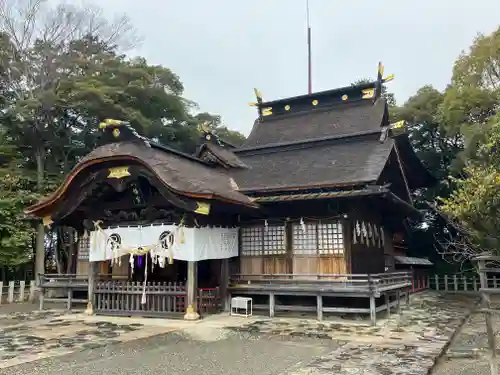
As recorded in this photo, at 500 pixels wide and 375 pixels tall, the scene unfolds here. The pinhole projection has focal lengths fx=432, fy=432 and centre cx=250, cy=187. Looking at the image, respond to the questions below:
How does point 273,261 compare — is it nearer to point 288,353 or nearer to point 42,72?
point 288,353

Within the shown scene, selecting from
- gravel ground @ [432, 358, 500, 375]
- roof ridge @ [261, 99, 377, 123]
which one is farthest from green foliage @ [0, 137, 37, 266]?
gravel ground @ [432, 358, 500, 375]

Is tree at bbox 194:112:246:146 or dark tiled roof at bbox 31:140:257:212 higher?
tree at bbox 194:112:246:146

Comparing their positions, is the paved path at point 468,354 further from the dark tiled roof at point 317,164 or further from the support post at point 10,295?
the support post at point 10,295

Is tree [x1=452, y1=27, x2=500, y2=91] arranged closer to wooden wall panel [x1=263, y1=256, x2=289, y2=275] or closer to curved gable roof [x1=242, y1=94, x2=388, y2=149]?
curved gable roof [x1=242, y1=94, x2=388, y2=149]

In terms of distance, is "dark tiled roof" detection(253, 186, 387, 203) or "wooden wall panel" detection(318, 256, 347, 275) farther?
"wooden wall panel" detection(318, 256, 347, 275)

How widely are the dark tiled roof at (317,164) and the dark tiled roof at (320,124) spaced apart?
0.60 metres

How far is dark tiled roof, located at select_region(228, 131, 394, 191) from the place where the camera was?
12305mm

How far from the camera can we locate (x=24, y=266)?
72.7 feet

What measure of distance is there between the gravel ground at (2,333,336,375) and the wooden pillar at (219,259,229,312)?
361 cm

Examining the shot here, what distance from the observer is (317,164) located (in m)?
14.0

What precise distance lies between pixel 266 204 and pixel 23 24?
16.5m

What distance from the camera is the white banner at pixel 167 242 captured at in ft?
37.2

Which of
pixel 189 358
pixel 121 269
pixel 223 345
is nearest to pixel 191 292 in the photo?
pixel 223 345

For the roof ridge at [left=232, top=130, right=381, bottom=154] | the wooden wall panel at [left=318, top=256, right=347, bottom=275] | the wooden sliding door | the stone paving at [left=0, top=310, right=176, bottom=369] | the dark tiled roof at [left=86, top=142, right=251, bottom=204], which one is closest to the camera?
the stone paving at [left=0, top=310, right=176, bottom=369]
